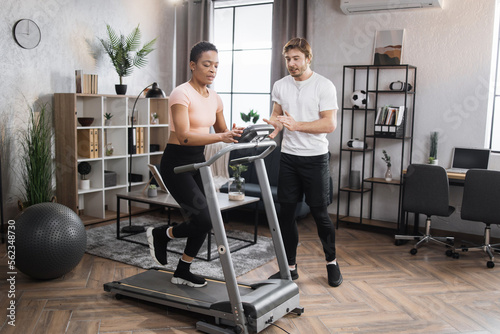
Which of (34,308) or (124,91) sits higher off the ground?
(124,91)

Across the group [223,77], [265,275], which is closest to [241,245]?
[265,275]

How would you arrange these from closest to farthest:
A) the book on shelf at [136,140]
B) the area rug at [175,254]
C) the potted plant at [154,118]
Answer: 1. the area rug at [175,254]
2. the book on shelf at [136,140]
3. the potted plant at [154,118]

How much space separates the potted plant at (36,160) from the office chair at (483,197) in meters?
3.84

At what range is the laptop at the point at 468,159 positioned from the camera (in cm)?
474

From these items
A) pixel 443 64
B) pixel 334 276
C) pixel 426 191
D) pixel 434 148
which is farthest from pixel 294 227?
pixel 443 64

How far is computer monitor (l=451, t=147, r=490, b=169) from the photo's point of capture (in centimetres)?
474

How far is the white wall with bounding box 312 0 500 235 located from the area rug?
1766 millimetres

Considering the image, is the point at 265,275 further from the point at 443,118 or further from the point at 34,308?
the point at 443,118

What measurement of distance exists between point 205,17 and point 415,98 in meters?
2.88

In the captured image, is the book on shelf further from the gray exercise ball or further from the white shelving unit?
the gray exercise ball

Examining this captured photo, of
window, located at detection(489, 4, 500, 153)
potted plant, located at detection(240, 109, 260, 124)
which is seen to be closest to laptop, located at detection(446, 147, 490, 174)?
window, located at detection(489, 4, 500, 153)

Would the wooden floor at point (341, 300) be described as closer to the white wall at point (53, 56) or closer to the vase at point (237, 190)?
the vase at point (237, 190)

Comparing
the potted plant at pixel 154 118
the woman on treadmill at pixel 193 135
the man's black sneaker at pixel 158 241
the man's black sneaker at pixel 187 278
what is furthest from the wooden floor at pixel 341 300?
the potted plant at pixel 154 118

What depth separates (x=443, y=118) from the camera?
505 cm
